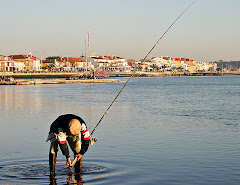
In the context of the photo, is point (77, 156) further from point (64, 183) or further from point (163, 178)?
point (163, 178)

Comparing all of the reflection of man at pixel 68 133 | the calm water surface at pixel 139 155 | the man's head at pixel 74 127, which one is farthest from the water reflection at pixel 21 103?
the man's head at pixel 74 127

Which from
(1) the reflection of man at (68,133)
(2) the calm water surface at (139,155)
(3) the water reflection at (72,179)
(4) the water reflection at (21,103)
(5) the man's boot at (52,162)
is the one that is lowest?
(4) the water reflection at (21,103)

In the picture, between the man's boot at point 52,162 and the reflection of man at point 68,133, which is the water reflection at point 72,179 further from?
the reflection of man at point 68,133

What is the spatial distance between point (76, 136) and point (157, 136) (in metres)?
8.61

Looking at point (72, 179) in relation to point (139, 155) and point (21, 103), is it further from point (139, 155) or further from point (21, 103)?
point (21, 103)

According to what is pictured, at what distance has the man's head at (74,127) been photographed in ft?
31.9

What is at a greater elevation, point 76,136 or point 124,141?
point 76,136

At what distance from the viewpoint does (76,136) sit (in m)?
10.5

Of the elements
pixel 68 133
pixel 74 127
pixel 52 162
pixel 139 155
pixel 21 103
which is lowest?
pixel 21 103

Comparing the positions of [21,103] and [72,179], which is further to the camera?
[21,103]

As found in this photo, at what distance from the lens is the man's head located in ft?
31.9

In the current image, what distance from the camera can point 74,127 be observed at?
975cm

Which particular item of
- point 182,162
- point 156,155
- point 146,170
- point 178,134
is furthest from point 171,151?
point 178,134

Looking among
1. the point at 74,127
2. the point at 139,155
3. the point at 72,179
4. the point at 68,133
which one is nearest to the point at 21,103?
the point at 139,155
